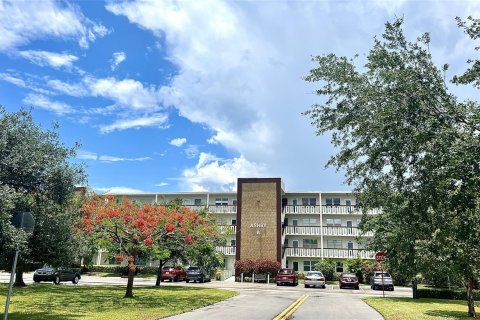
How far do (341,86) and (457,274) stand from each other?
30.5ft

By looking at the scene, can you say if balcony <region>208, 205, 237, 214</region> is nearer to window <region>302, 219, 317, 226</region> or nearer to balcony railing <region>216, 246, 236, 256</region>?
balcony railing <region>216, 246, 236, 256</region>

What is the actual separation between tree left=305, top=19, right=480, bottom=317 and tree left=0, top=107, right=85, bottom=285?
8420 millimetres

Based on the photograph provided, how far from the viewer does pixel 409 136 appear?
1130 centimetres

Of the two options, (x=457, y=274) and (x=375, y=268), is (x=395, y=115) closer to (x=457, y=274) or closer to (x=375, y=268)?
(x=457, y=274)

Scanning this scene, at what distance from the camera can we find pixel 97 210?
66.7 feet

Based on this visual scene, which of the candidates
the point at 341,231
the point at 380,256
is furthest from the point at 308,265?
the point at 380,256

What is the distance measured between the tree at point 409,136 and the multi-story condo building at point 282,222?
35.6 m

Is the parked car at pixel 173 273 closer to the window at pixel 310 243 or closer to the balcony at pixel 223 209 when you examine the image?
the balcony at pixel 223 209

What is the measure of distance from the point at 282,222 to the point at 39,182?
43.7 metres

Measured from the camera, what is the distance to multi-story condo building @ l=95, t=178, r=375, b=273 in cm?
5044

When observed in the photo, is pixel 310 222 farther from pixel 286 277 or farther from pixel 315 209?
pixel 286 277

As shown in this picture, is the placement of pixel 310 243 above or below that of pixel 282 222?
below

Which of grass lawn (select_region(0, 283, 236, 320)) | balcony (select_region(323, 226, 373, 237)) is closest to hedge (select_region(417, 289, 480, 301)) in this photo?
grass lawn (select_region(0, 283, 236, 320))

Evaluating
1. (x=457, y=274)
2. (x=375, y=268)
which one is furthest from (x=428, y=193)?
(x=375, y=268)
